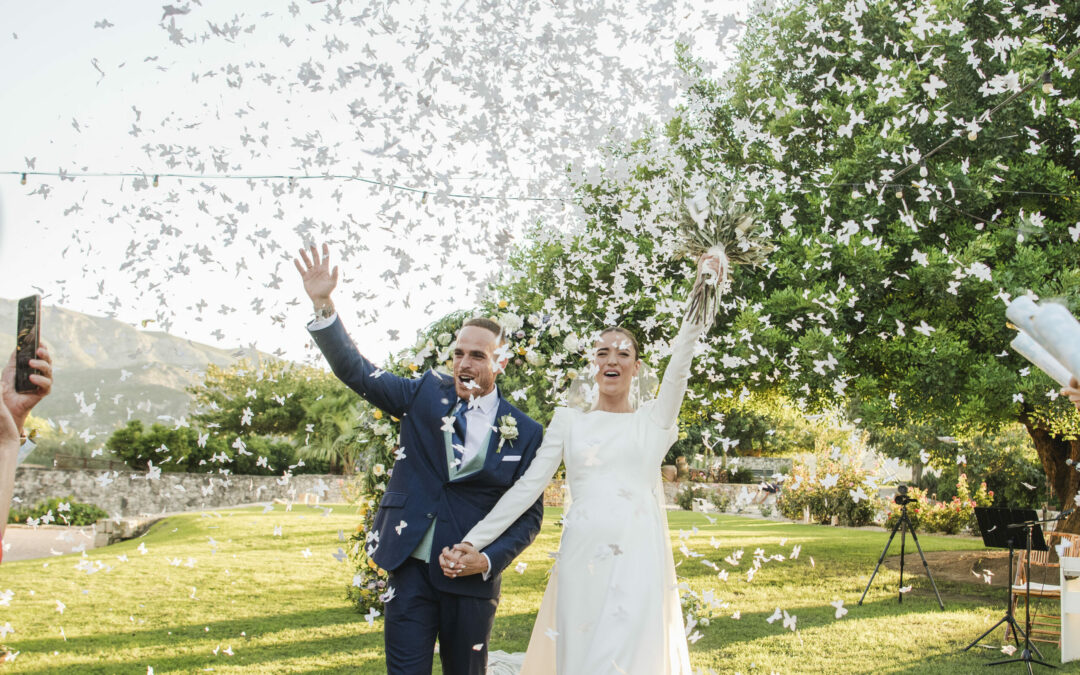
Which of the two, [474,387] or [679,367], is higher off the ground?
[679,367]

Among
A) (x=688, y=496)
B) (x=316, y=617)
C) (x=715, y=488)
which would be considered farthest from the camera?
(x=715, y=488)

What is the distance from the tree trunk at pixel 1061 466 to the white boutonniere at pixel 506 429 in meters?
11.4

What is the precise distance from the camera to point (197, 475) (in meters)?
32.8

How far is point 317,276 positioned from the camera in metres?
3.67

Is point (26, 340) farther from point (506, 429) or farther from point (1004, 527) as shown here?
point (1004, 527)

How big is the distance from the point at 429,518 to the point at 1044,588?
762 cm

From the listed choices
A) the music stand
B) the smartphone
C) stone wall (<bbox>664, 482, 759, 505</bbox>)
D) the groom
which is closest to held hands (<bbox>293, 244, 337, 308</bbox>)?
the groom

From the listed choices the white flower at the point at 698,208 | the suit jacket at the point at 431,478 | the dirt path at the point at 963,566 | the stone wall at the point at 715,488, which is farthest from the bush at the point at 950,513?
the suit jacket at the point at 431,478

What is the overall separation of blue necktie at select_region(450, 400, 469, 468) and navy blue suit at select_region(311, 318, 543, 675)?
0.05 meters

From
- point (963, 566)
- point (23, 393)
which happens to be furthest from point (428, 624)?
point (963, 566)

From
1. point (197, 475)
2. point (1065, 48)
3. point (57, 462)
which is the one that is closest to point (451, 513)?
point (1065, 48)

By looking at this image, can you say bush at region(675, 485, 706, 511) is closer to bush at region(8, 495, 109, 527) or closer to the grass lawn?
the grass lawn

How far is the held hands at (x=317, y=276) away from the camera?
11.9ft

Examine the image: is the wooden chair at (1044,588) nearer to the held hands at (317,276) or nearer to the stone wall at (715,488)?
the held hands at (317,276)
